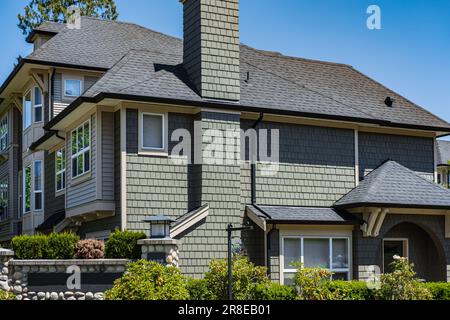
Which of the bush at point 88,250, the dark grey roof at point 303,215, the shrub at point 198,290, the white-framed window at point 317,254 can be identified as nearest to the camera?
the shrub at point 198,290

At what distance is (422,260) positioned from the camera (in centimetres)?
2291

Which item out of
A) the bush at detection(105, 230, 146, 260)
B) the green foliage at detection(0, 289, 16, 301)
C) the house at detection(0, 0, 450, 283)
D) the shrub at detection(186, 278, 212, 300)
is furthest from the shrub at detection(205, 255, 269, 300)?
the green foliage at detection(0, 289, 16, 301)

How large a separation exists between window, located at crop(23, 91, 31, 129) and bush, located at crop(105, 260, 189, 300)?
14.1m

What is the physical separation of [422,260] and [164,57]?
1023cm

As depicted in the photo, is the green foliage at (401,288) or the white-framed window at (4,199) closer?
the green foliage at (401,288)

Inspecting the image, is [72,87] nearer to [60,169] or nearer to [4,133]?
[60,169]

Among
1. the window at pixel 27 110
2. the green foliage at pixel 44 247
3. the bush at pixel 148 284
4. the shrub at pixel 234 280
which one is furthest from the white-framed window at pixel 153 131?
the window at pixel 27 110

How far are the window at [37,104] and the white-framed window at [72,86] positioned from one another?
5.69 feet

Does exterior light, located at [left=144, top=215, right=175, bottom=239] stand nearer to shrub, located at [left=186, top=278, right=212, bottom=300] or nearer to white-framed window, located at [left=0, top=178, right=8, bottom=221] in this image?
shrub, located at [left=186, top=278, right=212, bottom=300]

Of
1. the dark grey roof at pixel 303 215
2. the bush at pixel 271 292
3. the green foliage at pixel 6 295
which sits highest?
the dark grey roof at pixel 303 215

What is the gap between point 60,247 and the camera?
17.1 metres

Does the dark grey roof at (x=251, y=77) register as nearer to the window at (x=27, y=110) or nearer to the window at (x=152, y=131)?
the window at (x=152, y=131)

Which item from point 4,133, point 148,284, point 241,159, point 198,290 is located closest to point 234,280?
point 198,290

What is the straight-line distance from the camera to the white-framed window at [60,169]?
2450cm
